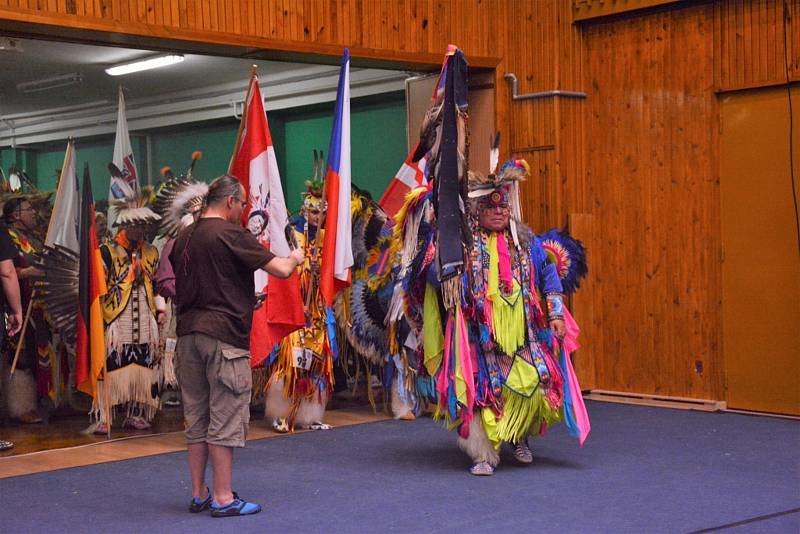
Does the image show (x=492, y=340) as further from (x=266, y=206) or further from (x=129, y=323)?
(x=129, y=323)

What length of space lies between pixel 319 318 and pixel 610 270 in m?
2.34

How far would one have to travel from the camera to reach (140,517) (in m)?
4.61

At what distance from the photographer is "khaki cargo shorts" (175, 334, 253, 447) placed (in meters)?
4.49

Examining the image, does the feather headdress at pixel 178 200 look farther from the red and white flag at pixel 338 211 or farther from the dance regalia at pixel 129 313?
the red and white flag at pixel 338 211

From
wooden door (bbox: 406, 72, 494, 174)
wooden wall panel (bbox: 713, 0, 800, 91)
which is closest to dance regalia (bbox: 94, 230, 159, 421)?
wooden door (bbox: 406, 72, 494, 174)

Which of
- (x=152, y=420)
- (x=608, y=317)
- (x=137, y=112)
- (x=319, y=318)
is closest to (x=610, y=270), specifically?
(x=608, y=317)

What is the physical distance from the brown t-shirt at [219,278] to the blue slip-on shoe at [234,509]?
0.66m

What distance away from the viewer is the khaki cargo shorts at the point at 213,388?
14.7 ft

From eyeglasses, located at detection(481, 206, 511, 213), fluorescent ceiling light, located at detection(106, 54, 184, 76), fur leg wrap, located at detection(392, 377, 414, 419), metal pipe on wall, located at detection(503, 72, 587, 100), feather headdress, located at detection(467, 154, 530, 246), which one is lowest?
fur leg wrap, located at detection(392, 377, 414, 419)

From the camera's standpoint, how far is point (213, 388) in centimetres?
453

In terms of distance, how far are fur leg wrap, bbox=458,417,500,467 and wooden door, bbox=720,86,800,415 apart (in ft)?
8.30

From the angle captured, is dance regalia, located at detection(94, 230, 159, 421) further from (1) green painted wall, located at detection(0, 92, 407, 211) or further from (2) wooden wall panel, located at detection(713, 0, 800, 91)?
(2) wooden wall panel, located at detection(713, 0, 800, 91)

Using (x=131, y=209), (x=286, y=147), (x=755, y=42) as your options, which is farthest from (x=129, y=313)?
(x=286, y=147)

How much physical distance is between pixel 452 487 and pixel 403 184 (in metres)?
2.84
